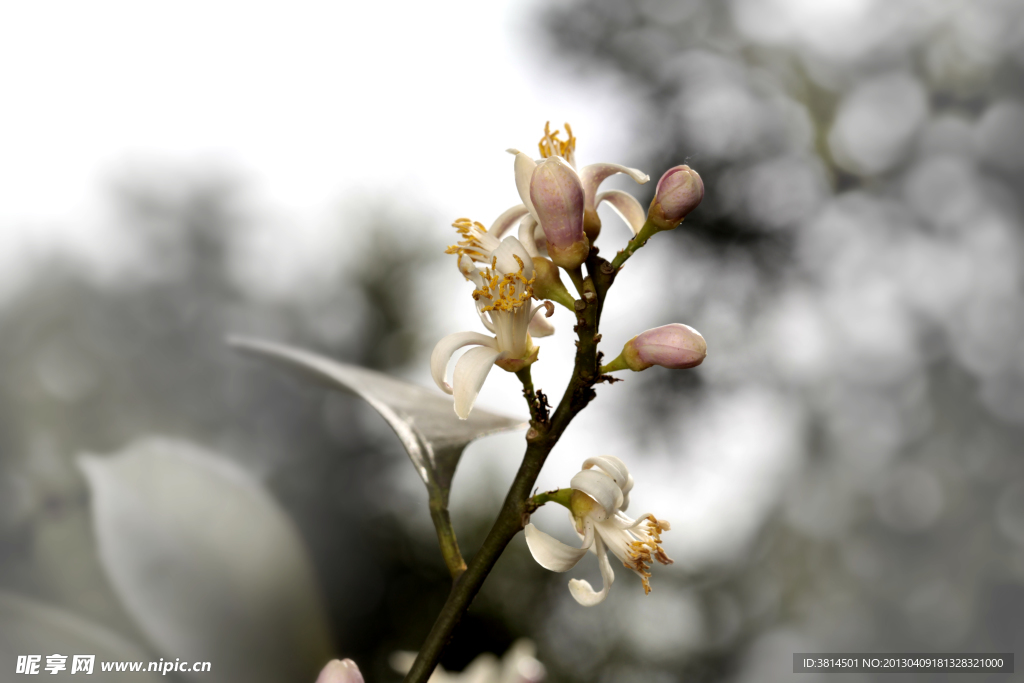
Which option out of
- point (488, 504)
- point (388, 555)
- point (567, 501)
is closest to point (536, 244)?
point (567, 501)

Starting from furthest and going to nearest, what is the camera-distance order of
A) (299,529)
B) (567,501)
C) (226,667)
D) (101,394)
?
(299,529)
(101,394)
(226,667)
(567,501)

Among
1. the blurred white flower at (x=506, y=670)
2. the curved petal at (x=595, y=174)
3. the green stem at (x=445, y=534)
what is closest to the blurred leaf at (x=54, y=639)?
the blurred white flower at (x=506, y=670)

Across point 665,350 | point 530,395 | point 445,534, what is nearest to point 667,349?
point 665,350

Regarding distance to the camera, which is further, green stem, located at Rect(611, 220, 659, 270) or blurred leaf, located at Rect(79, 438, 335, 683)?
blurred leaf, located at Rect(79, 438, 335, 683)

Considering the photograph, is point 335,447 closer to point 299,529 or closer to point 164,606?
point 299,529

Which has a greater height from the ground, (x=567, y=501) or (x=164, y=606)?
(x=567, y=501)

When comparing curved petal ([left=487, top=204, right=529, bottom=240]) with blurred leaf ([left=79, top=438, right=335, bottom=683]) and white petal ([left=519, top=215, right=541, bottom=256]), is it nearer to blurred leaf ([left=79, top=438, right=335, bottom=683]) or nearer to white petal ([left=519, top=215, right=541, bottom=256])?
white petal ([left=519, top=215, right=541, bottom=256])

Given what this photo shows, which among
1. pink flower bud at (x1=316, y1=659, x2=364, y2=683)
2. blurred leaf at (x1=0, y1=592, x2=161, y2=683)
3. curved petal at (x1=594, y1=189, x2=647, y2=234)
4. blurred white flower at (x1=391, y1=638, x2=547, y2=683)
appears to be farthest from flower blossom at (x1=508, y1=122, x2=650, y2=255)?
blurred leaf at (x1=0, y1=592, x2=161, y2=683)
